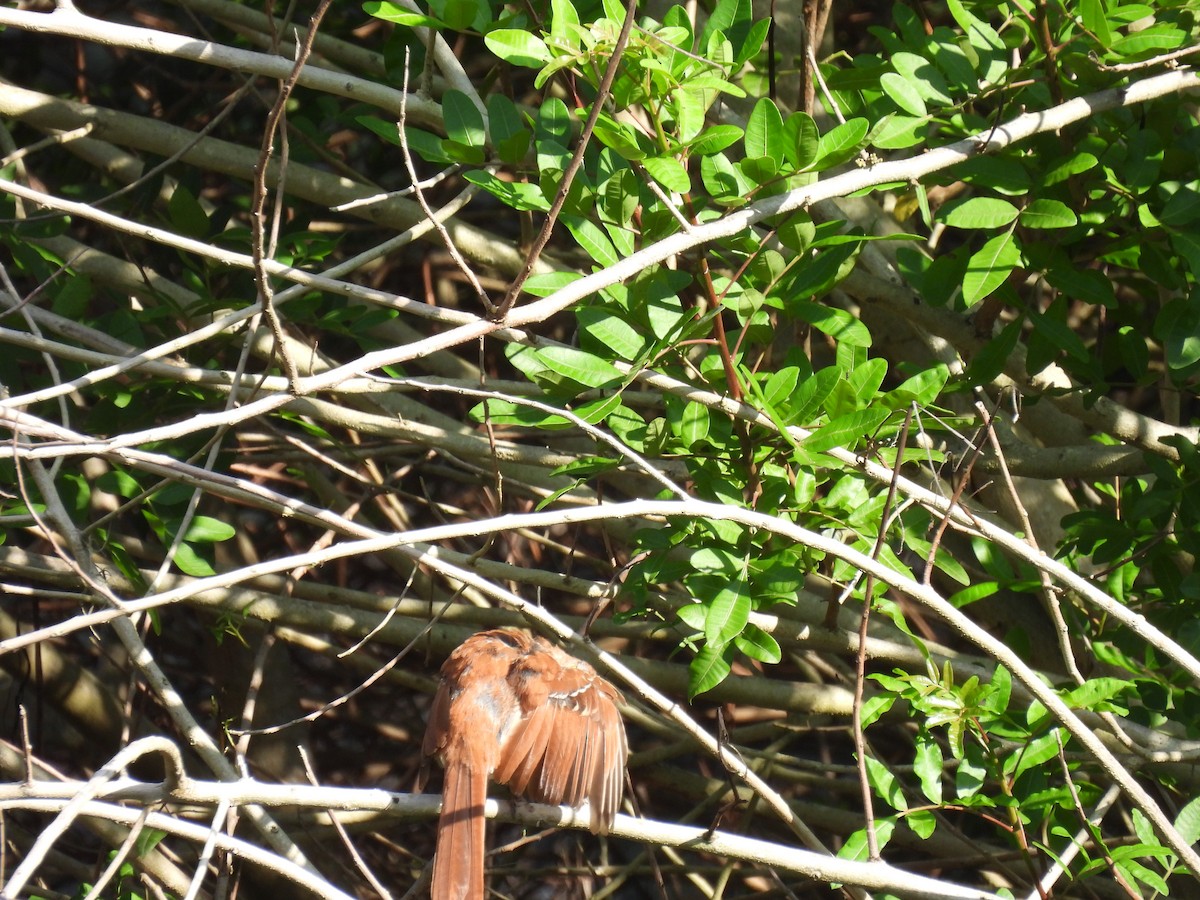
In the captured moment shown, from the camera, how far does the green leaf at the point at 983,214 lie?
102 inches

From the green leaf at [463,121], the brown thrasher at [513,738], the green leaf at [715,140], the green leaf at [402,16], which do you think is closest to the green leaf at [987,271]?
the green leaf at [715,140]

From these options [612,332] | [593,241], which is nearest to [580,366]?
[612,332]

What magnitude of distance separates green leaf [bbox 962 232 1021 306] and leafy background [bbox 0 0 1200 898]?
1 centimetres

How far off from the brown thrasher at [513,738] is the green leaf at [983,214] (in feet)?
5.23

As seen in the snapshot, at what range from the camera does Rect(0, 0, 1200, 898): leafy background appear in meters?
2.21

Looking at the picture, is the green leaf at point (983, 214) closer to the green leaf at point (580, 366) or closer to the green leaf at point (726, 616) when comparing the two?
the green leaf at point (580, 366)

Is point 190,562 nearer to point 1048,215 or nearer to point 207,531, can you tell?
point 207,531

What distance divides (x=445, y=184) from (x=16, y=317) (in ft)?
6.33

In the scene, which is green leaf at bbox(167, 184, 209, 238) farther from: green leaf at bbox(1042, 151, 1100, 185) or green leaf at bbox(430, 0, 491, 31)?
green leaf at bbox(1042, 151, 1100, 185)

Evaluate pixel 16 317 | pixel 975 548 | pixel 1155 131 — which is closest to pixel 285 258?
pixel 16 317

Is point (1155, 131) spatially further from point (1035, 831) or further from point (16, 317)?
point (16, 317)

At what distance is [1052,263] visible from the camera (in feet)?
9.07

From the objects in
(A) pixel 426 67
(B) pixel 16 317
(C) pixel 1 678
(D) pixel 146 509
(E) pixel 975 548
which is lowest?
(C) pixel 1 678

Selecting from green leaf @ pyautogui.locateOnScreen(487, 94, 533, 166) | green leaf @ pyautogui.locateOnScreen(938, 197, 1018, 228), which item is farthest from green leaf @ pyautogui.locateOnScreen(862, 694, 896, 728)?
green leaf @ pyautogui.locateOnScreen(487, 94, 533, 166)
